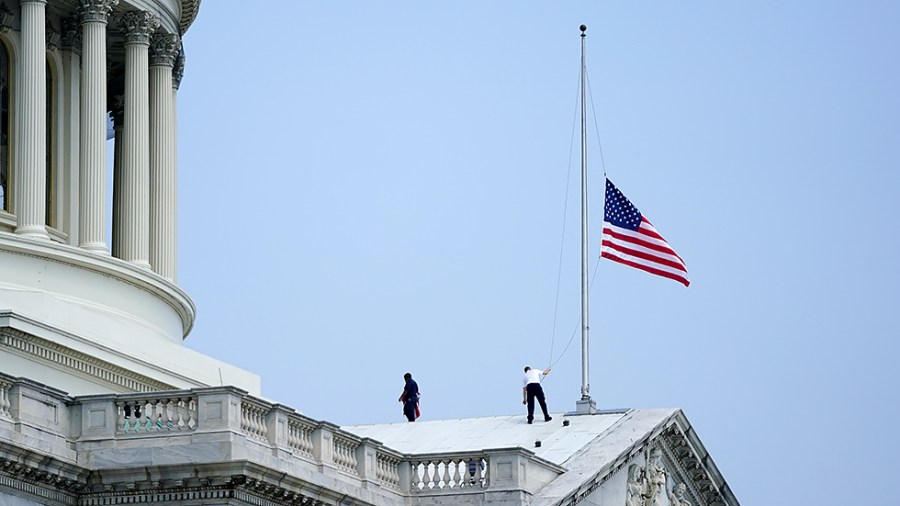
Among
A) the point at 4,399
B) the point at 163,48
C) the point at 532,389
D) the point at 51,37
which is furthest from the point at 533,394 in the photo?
the point at 4,399

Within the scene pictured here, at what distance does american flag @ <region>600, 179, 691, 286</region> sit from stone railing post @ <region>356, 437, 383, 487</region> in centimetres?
1721

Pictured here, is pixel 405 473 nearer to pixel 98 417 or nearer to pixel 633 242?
pixel 98 417

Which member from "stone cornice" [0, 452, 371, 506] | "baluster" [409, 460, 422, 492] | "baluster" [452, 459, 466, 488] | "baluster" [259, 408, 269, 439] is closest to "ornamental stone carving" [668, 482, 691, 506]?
"baluster" [452, 459, 466, 488]

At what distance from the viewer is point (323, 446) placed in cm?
5416

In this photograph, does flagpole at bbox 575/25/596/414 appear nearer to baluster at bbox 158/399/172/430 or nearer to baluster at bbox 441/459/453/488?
baluster at bbox 441/459/453/488

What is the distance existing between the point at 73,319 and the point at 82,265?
2804mm

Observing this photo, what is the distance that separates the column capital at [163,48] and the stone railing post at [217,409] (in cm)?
1946

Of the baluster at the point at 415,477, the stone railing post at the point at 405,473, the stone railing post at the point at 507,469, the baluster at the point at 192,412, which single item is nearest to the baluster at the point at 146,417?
the baluster at the point at 192,412

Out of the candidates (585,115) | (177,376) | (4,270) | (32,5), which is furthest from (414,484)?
(585,115)

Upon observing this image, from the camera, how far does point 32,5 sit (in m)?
64.1

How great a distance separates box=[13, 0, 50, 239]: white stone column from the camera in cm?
6288

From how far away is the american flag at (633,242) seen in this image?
72.4 m

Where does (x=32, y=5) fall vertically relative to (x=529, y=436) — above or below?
above

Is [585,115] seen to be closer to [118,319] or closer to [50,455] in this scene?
[118,319]
